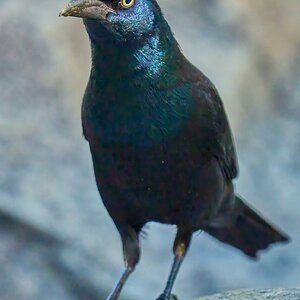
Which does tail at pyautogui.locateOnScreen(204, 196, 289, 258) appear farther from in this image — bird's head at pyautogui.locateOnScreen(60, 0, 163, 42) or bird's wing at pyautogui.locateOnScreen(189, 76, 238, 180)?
bird's head at pyautogui.locateOnScreen(60, 0, 163, 42)

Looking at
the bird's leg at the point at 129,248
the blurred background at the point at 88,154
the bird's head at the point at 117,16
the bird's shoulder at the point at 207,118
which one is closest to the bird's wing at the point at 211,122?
the bird's shoulder at the point at 207,118

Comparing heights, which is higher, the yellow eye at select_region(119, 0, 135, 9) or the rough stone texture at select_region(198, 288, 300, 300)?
the yellow eye at select_region(119, 0, 135, 9)

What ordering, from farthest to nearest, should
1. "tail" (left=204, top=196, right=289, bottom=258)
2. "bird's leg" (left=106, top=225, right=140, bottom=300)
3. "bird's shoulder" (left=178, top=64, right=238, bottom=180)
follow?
"tail" (left=204, top=196, right=289, bottom=258) < "bird's leg" (left=106, top=225, right=140, bottom=300) < "bird's shoulder" (left=178, top=64, right=238, bottom=180)

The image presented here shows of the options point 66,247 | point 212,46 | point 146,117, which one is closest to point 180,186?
point 146,117

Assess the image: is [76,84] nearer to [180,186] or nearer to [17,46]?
[17,46]

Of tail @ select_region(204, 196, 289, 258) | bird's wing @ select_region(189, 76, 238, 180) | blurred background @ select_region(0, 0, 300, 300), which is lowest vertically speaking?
bird's wing @ select_region(189, 76, 238, 180)

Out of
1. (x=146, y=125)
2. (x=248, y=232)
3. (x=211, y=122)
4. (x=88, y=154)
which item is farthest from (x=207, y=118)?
(x=88, y=154)

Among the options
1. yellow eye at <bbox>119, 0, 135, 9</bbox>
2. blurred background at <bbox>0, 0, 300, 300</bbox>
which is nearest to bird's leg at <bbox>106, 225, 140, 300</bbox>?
yellow eye at <bbox>119, 0, 135, 9</bbox>
